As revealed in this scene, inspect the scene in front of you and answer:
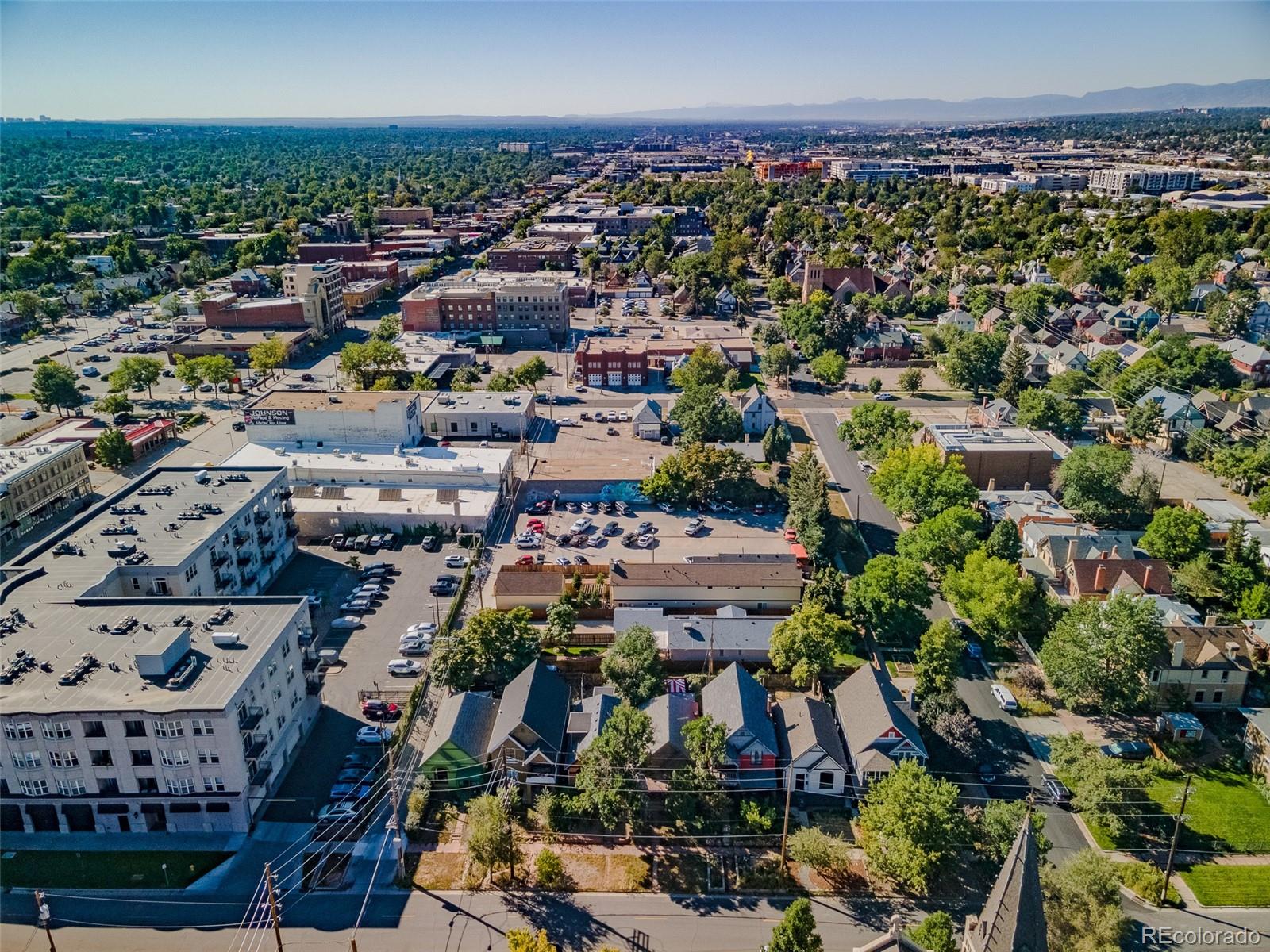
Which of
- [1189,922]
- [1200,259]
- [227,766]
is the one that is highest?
[1200,259]

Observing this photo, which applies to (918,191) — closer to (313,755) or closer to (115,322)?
(115,322)

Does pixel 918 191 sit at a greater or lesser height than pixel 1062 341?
greater

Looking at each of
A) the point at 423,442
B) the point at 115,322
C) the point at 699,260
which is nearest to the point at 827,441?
the point at 423,442

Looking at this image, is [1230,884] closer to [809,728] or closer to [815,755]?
[815,755]

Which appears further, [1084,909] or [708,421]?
[708,421]

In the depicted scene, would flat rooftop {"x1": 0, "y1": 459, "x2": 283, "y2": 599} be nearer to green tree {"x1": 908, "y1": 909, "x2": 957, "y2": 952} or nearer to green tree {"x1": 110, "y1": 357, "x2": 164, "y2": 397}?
green tree {"x1": 110, "y1": 357, "x2": 164, "y2": 397}

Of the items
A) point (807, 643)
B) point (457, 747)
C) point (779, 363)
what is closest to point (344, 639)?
point (457, 747)

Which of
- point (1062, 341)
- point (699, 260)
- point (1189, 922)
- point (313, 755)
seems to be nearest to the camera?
point (1189, 922)
